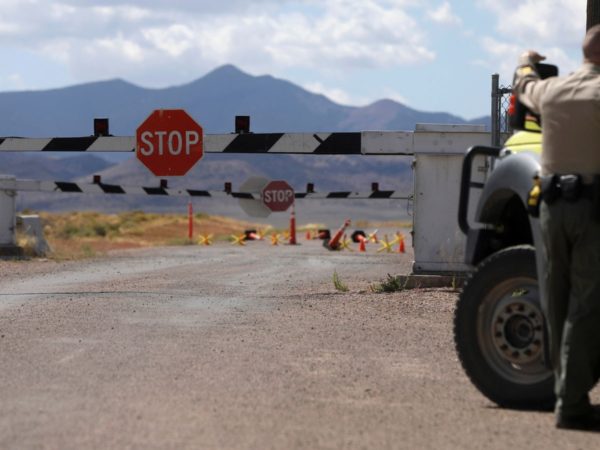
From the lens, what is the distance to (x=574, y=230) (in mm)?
7516

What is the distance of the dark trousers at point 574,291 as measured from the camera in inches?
295

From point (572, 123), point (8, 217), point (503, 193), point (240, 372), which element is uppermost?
point (572, 123)

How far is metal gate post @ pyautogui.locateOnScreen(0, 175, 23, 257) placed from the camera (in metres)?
24.5

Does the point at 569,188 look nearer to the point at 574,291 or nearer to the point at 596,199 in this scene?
the point at 596,199

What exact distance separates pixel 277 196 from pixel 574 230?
25730 mm

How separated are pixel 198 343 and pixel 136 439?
417 cm

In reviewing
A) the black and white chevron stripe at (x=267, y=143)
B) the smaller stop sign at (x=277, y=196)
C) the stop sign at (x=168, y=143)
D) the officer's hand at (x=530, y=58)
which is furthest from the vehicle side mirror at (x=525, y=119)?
the smaller stop sign at (x=277, y=196)

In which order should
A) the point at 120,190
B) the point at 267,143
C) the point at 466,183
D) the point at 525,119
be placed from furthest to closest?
1. the point at 120,190
2. the point at 267,143
3. the point at 466,183
4. the point at 525,119

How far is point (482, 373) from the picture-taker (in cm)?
826

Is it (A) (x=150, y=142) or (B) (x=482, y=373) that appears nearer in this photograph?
(B) (x=482, y=373)

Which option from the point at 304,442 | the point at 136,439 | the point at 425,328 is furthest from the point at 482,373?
the point at 425,328

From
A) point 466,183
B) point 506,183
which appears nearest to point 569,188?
point 506,183

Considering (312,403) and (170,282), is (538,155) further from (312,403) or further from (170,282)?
(170,282)

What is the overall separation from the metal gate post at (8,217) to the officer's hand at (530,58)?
17467 mm
